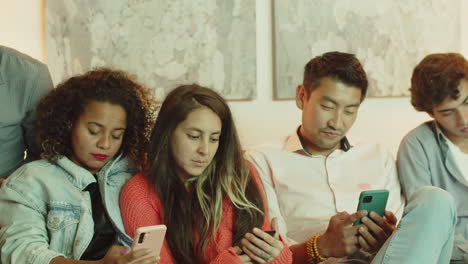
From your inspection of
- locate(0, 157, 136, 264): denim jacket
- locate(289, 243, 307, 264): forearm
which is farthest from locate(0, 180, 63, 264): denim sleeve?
locate(289, 243, 307, 264): forearm

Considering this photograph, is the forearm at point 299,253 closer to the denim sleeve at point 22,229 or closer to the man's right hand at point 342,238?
the man's right hand at point 342,238

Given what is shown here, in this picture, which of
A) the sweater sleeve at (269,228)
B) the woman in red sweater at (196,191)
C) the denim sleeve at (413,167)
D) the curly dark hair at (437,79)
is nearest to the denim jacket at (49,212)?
the woman in red sweater at (196,191)

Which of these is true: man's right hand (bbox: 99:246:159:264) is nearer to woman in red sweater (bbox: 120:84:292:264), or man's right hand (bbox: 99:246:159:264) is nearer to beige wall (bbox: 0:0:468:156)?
woman in red sweater (bbox: 120:84:292:264)

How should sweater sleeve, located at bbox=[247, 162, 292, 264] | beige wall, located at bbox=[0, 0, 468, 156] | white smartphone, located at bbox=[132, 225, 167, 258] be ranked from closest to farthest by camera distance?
white smartphone, located at bbox=[132, 225, 167, 258] < sweater sleeve, located at bbox=[247, 162, 292, 264] < beige wall, located at bbox=[0, 0, 468, 156]

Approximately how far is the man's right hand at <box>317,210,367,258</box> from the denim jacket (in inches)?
24.1

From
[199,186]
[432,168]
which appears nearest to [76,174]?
[199,186]

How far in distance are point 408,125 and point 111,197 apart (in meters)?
1.72

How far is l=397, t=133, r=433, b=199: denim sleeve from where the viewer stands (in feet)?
6.56

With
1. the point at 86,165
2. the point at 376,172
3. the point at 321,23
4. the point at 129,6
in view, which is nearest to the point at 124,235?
the point at 86,165

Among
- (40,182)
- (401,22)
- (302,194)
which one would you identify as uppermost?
(401,22)

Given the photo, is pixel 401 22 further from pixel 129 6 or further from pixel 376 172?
pixel 129 6

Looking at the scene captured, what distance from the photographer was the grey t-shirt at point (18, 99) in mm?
1885

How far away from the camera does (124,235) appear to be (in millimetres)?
1591

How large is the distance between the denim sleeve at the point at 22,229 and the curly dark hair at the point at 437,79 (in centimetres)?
141
